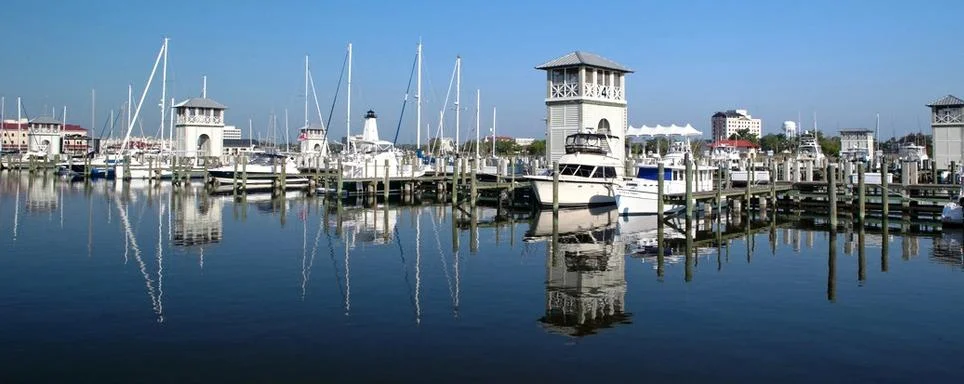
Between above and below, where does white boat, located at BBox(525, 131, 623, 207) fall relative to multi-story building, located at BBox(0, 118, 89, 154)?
below

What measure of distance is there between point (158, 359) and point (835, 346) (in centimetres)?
1091

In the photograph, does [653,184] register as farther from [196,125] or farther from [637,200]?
[196,125]

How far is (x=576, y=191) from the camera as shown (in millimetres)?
40281

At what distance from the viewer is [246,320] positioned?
49.7 feet

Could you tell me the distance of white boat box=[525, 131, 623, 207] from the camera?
40000 millimetres

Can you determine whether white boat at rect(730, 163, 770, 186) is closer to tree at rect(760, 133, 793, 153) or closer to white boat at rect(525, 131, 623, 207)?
white boat at rect(525, 131, 623, 207)

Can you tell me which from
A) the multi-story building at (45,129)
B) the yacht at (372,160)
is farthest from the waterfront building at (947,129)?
the multi-story building at (45,129)

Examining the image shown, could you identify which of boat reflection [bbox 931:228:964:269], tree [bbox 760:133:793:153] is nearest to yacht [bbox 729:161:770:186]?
boat reflection [bbox 931:228:964:269]

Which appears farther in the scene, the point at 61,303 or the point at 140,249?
the point at 140,249

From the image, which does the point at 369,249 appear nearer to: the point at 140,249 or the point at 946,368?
the point at 140,249

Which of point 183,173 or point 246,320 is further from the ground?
point 183,173

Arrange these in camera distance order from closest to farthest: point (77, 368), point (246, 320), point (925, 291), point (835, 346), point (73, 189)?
point (77, 368) < point (835, 346) < point (246, 320) < point (925, 291) < point (73, 189)

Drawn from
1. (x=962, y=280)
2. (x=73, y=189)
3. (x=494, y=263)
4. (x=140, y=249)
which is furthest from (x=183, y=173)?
(x=962, y=280)

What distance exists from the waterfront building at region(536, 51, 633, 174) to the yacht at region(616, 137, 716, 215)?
9.32 ft
